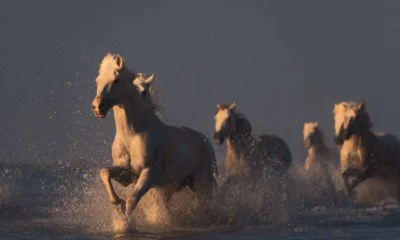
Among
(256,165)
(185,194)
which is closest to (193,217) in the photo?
(185,194)

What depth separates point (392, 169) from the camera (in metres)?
15.0

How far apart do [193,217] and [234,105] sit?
3.88 meters

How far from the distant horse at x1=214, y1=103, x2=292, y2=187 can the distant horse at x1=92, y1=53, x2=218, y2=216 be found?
9.11 feet

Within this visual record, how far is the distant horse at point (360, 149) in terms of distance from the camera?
1455cm

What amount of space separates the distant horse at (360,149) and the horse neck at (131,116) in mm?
4935

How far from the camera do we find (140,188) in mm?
9836

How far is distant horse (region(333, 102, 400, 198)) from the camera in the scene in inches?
573

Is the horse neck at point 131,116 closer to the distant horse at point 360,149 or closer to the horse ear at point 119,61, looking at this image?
the horse ear at point 119,61

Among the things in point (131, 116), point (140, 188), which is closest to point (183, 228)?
point (140, 188)

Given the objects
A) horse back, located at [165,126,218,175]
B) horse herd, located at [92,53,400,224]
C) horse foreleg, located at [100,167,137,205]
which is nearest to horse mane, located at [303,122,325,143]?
horse herd, located at [92,53,400,224]

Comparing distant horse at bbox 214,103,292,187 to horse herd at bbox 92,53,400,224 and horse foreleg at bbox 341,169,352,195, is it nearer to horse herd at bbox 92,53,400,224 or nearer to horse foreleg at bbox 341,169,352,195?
horse herd at bbox 92,53,400,224

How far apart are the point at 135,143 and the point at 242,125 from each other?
4.50 m

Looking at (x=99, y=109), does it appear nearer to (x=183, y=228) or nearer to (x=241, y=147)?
(x=183, y=228)

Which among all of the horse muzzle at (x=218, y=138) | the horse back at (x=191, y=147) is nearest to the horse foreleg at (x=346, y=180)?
the horse muzzle at (x=218, y=138)
